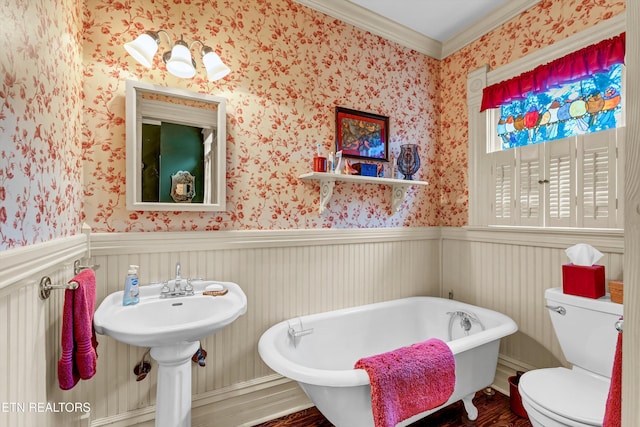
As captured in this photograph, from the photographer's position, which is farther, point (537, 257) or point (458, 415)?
point (537, 257)

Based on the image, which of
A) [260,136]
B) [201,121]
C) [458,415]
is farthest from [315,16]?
[458,415]

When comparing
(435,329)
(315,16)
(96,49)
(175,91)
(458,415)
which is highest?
(315,16)

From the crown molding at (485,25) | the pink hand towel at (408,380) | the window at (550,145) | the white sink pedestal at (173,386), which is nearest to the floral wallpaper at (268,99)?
the crown molding at (485,25)

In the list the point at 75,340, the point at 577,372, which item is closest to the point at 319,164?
the point at 75,340

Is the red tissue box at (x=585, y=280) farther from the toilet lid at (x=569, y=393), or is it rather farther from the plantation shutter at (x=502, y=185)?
the plantation shutter at (x=502, y=185)

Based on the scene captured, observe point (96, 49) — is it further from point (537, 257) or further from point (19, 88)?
point (537, 257)

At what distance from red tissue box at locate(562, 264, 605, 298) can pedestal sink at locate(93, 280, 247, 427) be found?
174cm

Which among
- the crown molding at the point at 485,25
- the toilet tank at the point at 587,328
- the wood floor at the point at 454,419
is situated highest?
the crown molding at the point at 485,25

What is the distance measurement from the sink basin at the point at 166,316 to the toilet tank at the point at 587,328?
1.70m

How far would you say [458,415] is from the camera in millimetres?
1906

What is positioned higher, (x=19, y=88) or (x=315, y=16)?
(x=315, y=16)

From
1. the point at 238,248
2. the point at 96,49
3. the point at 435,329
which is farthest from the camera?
the point at 435,329

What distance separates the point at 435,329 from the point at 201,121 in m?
2.16

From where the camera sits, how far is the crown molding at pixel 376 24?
2152 millimetres
